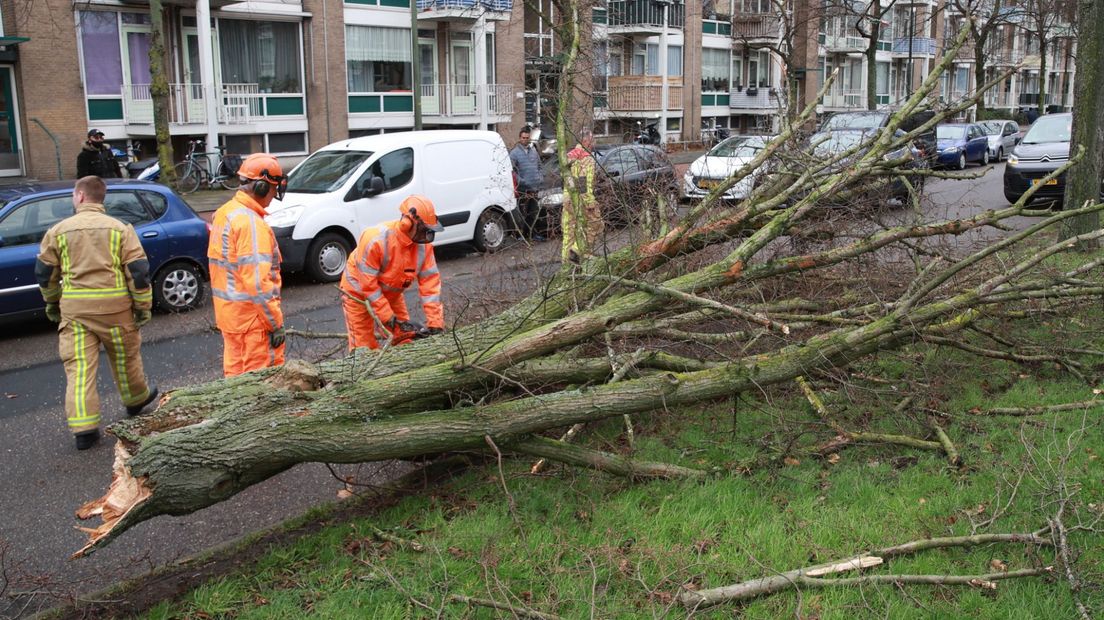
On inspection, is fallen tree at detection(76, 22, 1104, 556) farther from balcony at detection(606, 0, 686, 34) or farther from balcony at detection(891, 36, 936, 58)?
balcony at detection(891, 36, 936, 58)

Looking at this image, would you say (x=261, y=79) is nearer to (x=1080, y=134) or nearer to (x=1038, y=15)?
(x=1080, y=134)

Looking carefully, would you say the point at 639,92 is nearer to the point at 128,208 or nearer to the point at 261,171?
the point at 128,208

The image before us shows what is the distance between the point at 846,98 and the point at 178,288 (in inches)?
1939

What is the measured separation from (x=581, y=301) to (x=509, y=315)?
432 millimetres

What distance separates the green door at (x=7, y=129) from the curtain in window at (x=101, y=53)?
1747 mm

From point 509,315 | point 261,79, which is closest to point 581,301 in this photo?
point 509,315

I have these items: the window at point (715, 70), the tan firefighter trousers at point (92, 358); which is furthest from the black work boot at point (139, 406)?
the window at point (715, 70)

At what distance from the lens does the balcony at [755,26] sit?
1698 inches

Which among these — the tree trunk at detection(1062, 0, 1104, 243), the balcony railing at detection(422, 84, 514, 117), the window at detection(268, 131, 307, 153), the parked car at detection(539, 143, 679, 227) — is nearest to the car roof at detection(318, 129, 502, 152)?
the parked car at detection(539, 143, 679, 227)

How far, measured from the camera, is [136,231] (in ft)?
32.6

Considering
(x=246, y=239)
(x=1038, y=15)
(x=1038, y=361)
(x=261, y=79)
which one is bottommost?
(x=1038, y=361)

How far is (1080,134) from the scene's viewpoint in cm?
1067

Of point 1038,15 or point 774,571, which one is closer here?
point 774,571

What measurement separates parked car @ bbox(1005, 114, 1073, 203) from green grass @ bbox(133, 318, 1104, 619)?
12516mm
